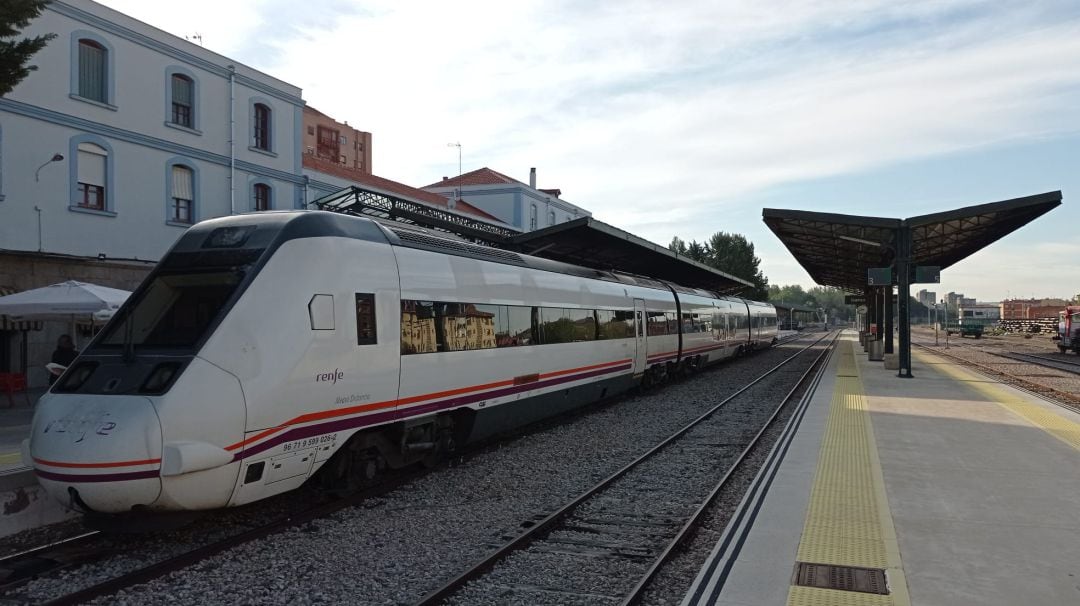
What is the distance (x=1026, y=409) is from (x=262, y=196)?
70.7 ft

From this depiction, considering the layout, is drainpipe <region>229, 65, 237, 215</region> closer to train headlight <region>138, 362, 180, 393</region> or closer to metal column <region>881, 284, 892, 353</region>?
train headlight <region>138, 362, 180, 393</region>

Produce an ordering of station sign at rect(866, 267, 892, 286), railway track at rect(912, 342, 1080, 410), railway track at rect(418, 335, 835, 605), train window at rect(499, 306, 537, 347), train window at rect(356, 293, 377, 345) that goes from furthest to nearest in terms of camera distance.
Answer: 1. station sign at rect(866, 267, 892, 286)
2. railway track at rect(912, 342, 1080, 410)
3. train window at rect(499, 306, 537, 347)
4. train window at rect(356, 293, 377, 345)
5. railway track at rect(418, 335, 835, 605)

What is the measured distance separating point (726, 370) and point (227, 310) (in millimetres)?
23872

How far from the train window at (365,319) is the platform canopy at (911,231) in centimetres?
1639

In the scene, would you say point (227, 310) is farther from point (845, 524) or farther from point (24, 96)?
point (24, 96)

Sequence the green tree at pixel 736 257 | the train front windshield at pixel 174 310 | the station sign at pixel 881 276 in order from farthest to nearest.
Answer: the green tree at pixel 736 257, the station sign at pixel 881 276, the train front windshield at pixel 174 310

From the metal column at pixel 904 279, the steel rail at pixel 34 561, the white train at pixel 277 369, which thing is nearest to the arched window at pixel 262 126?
the white train at pixel 277 369

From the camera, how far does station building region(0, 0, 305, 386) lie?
54.9 feet

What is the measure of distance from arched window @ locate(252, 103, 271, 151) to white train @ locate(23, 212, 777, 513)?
15.4m

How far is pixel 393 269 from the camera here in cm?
834

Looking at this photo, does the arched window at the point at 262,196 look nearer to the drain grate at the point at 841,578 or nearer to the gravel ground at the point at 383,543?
the gravel ground at the point at 383,543

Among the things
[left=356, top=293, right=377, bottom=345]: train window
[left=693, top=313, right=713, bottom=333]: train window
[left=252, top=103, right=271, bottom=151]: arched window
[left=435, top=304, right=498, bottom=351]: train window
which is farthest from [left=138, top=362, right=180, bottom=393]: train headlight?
[left=693, top=313, right=713, bottom=333]: train window

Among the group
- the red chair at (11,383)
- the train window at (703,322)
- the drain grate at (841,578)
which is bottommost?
the drain grate at (841,578)

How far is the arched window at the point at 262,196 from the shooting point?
919 inches
